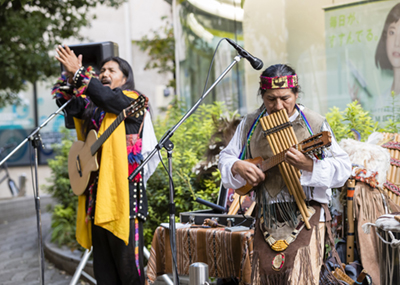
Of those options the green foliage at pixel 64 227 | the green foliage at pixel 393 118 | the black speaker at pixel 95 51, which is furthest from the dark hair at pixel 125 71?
the green foliage at pixel 64 227

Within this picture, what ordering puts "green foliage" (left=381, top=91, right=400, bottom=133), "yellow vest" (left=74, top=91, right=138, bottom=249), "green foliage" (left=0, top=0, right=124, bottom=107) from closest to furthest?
"yellow vest" (left=74, top=91, right=138, bottom=249), "green foliage" (left=381, top=91, right=400, bottom=133), "green foliage" (left=0, top=0, right=124, bottom=107)

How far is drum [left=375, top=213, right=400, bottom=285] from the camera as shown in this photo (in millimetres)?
2402

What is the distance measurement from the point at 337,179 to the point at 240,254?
36.5 inches

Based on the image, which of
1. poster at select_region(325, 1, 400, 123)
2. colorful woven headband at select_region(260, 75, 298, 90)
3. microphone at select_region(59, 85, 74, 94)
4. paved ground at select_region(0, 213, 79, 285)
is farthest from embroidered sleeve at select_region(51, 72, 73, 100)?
poster at select_region(325, 1, 400, 123)

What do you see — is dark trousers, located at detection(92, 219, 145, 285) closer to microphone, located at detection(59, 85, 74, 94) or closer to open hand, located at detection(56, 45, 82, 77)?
microphone, located at detection(59, 85, 74, 94)

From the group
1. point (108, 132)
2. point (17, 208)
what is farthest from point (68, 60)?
point (17, 208)

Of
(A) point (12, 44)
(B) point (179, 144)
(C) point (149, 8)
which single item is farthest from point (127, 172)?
(C) point (149, 8)

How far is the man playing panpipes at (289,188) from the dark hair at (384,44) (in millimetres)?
2679

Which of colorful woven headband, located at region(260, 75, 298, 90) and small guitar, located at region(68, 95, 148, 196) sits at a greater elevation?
colorful woven headband, located at region(260, 75, 298, 90)

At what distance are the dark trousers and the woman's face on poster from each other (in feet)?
10.2

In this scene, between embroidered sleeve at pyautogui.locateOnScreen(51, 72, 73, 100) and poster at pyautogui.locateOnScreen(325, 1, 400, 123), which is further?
poster at pyautogui.locateOnScreen(325, 1, 400, 123)

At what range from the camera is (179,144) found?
5.50m

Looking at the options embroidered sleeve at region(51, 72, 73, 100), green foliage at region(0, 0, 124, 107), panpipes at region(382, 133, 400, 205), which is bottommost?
panpipes at region(382, 133, 400, 205)

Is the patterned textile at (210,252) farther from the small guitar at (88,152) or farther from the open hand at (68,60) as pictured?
the open hand at (68,60)
